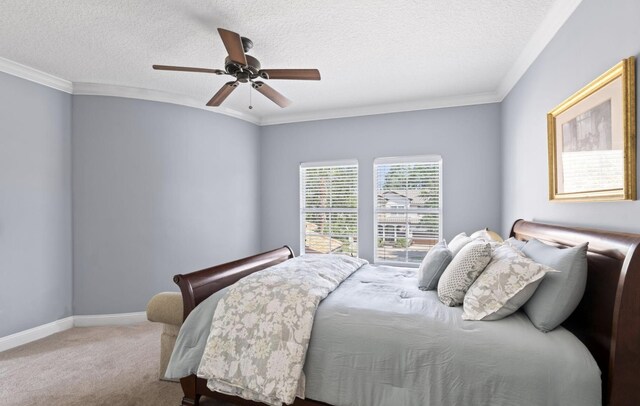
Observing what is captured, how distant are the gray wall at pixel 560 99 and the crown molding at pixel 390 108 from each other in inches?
13.1

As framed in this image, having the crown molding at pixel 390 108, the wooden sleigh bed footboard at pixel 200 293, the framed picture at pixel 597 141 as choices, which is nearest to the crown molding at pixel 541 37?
the crown molding at pixel 390 108

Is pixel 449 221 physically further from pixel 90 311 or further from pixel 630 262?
pixel 90 311

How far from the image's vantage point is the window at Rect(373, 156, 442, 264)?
4.07 m

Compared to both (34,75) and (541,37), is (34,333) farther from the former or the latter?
(541,37)

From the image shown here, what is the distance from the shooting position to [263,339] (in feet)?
5.76

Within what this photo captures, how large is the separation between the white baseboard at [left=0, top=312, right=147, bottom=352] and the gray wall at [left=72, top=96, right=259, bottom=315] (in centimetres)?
8

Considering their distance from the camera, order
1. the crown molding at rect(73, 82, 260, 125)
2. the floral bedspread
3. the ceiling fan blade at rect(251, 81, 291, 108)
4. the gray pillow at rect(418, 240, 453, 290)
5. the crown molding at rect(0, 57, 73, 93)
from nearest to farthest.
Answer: the floral bedspread → the gray pillow at rect(418, 240, 453, 290) → the ceiling fan blade at rect(251, 81, 291, 108) → the crown molding at rect(0, 57, 73, 93) → the crown molding at rect(73, 82, 260, 125)

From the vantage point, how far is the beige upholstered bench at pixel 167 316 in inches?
89.6

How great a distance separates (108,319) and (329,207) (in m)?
3.05

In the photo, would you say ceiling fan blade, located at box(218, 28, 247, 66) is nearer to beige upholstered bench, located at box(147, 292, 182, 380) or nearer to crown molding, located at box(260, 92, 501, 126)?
beige upholstered bench, located at box(147, 292, 182, 380)

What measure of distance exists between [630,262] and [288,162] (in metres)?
4.04

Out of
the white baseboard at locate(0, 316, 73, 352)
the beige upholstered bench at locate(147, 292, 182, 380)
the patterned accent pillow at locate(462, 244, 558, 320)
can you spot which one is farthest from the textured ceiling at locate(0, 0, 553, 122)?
the white baseboard at locate(0, 316, 73, 352)

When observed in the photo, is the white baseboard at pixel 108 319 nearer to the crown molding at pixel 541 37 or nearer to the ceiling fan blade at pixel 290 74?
the ceiling fan blade at pixel 290 74

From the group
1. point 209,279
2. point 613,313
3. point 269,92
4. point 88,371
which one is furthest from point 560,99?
point 88,371
